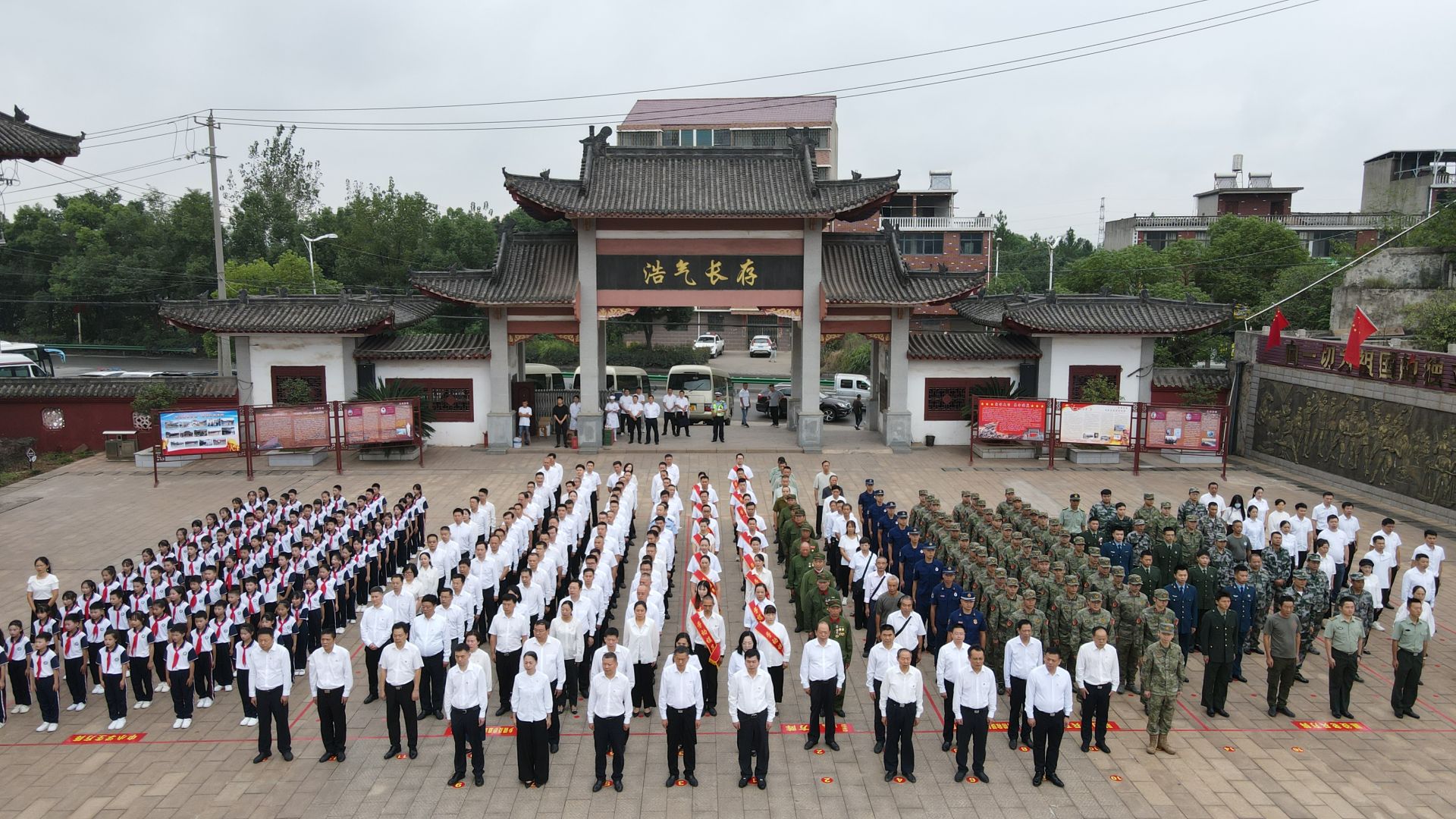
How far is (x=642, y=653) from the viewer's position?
27.5ft

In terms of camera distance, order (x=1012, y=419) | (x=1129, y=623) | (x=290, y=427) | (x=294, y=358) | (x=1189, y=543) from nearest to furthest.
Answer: (x=1129, y=623)
(x=1189, y=543)
(x=290, y=427)
(x=1012, y=419)
(x=294, y=358)

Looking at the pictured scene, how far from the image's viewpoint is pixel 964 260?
1887 inches

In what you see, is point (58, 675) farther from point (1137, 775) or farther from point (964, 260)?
point (964, 260)

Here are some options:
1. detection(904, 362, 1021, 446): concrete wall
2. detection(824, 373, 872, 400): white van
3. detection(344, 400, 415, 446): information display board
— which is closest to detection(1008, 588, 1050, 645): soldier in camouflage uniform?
detection(904, 362, 1021, 446): concrete wall

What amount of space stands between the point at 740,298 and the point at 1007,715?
549 inches

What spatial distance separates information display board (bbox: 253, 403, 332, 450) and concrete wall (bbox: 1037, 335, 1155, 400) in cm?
1624

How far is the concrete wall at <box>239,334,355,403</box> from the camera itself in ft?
69.1

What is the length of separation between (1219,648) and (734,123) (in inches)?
1744

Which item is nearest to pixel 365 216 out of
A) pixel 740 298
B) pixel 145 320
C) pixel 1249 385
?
pixel 145 320

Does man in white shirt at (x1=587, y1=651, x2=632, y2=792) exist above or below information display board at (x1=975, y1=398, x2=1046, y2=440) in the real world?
below

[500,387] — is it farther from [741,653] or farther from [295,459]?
[741,653]

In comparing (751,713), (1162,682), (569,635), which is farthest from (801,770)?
(1162,682)

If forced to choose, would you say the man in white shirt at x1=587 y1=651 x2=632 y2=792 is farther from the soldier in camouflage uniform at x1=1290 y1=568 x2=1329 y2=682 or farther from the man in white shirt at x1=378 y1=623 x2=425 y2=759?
the soldier in camouflage uniform at x1=1290 y1=568 x2=1329 y2=682

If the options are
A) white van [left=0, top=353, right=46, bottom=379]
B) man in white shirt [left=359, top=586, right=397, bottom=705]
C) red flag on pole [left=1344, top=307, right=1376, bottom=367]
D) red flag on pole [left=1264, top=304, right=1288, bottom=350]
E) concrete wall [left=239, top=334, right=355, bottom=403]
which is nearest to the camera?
man in white shirt [left=359, top=586, right=397, bottom=705]
